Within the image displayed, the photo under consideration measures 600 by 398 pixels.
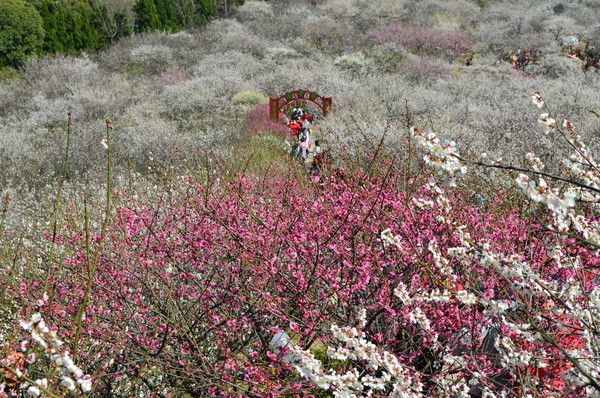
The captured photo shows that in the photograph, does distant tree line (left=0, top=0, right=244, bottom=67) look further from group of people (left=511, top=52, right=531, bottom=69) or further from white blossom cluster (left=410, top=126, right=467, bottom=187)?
white blossom cluster (left=410, top=126, right=467, bottom=187)

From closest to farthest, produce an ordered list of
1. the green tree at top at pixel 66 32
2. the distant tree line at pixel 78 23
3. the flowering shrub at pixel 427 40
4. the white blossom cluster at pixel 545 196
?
the white blossom cluster at pixel 545 196 < the distant tree line at pixel 78 23 < the green tree at top at pixel 66 32 < the flowering shrub at pixel 427 40

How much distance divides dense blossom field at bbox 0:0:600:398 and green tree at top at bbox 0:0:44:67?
119 cm

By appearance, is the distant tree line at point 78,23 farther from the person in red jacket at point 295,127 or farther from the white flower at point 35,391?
the white flower at point 35,391

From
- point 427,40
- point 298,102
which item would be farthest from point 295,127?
point 427,40

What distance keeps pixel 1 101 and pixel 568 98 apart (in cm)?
1790

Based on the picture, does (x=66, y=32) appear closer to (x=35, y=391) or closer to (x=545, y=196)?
(x=35, y=391)

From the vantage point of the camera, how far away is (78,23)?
1955 cm

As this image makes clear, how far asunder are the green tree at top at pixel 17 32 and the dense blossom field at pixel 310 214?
1190mm

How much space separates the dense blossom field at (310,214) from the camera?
2.21m

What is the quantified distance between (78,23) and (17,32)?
2.87m

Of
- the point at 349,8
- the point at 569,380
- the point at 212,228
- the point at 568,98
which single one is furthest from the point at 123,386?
→ the point at 349,8

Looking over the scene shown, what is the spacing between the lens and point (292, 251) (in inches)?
117

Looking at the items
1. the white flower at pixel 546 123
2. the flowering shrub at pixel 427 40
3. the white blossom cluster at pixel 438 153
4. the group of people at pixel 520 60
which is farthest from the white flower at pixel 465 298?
the flowering shrub at pixel 427 40

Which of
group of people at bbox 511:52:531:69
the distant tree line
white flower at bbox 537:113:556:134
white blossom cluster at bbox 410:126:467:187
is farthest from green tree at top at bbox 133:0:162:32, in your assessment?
white flower at bbox 537:113:556:134
